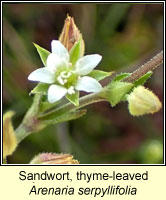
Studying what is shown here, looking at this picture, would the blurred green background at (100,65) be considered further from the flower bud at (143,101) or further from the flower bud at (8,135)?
the flower bud at (143,101)

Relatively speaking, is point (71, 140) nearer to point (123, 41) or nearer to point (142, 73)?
point (123, 41)

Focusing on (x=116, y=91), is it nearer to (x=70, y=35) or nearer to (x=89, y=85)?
(x=89, y=85)

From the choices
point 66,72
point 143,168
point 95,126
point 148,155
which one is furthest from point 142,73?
point 95,126

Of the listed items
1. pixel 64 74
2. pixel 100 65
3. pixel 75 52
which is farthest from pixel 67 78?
pixel 100 65

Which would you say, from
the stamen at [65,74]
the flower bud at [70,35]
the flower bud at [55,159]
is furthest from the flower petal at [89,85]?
the flower bud at [55,159]

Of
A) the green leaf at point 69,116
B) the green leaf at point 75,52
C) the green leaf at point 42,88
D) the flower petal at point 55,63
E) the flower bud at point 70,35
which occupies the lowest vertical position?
the green leaf at point 69,116
